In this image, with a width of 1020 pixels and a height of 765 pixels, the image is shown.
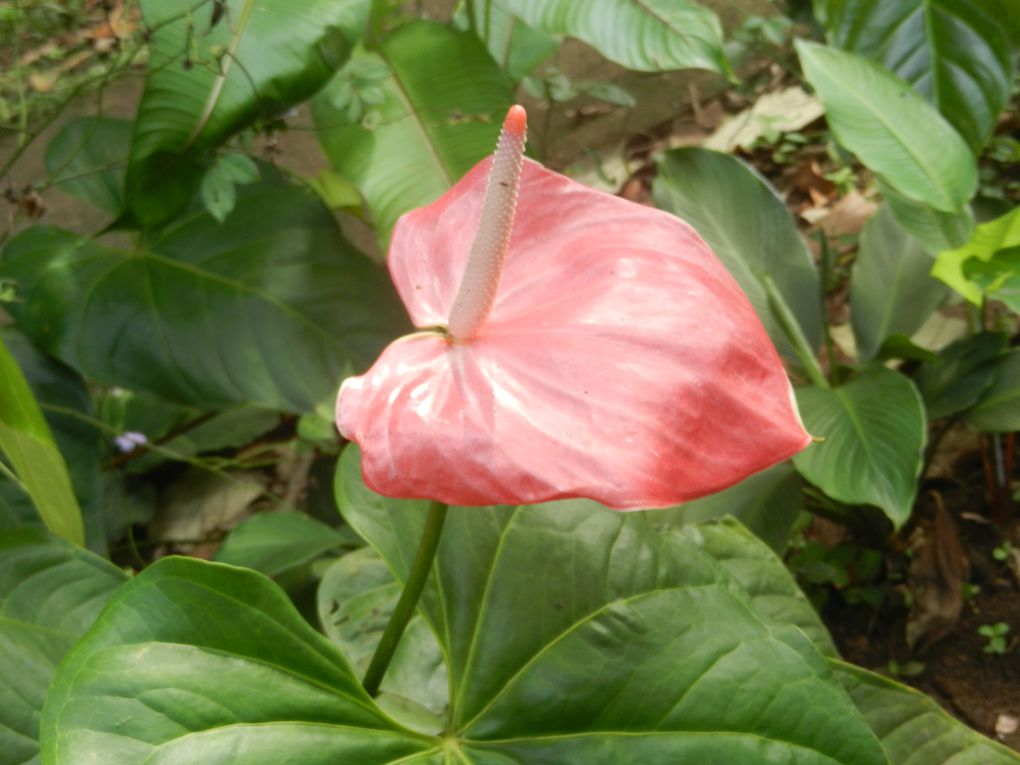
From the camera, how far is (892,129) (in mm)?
994

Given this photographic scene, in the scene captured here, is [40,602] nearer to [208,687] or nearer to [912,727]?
[208,687]

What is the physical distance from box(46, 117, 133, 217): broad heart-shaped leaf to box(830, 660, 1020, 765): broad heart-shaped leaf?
900 millimetres

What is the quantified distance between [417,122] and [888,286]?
0.59 m

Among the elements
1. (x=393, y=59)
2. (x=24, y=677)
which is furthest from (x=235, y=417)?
(x=24, y=677)

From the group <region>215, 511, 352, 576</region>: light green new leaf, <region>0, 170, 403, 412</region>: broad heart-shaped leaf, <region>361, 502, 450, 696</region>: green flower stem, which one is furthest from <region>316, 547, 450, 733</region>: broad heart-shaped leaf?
<region>0, 170, 403, 412</region>: broad heart-shaped leaf

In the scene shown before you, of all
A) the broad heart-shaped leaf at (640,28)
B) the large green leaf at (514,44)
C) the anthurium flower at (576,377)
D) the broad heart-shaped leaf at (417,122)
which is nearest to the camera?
the anthurium flower at (576,377)

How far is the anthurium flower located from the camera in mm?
419

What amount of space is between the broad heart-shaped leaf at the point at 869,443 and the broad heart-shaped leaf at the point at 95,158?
0.80 meters

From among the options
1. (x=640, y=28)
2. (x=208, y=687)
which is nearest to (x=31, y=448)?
(x=208, y=687)

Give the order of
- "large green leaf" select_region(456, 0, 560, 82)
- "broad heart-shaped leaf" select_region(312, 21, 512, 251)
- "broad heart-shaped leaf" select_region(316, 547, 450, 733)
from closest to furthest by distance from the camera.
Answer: "broad heart-shaped leaf" select_region(316, 547, 450, 733), "broad heart-shaped leaf" select_region(312, 21, 512, 251), "large green leaf" select_region(456, 0, 560, 82)

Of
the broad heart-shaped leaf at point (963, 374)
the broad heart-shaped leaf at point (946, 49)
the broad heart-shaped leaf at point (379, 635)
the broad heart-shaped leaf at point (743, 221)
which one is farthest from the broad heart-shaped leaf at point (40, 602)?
the broad heart-shaped leaf at point (946, 49)

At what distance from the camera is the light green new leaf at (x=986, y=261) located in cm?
88

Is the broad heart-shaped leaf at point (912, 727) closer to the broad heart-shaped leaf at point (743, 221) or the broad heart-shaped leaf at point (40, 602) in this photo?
the broad heart-shaped leaf at point (743, 221)

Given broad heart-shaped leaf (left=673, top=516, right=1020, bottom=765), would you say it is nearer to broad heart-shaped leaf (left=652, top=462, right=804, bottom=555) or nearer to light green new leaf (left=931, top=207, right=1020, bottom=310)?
broad heart-shaped leaf (left=652, top=462, right=804, bottom=555)
